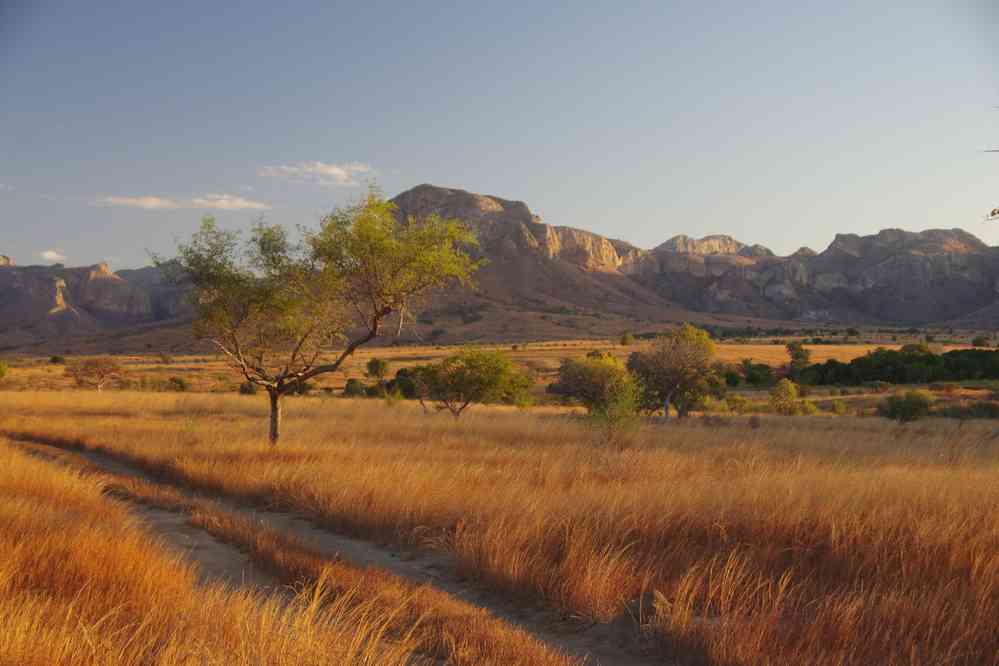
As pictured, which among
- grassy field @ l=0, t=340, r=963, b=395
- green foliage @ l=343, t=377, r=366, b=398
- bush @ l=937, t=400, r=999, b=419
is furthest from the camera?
grassy field @ l=0, t=340, r=963, b=395

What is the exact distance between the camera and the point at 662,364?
35875 millimetres

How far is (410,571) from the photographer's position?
7.53 meters

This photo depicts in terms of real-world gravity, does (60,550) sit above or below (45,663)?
below

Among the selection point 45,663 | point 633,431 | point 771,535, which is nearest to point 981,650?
point 771,535

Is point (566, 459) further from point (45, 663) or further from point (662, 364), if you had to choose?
point (662, 364)

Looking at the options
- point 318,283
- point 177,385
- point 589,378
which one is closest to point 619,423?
point 318,283

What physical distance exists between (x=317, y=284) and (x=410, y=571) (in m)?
12.9

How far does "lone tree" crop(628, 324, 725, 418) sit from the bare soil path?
28029 mm

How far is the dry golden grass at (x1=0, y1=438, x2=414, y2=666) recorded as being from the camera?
3549mm

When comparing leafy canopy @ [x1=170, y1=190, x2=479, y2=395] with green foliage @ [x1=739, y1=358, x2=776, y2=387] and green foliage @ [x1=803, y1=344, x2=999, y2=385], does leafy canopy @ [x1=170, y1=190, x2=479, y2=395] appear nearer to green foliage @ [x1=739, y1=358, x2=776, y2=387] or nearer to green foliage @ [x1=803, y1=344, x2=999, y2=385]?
green foliage @ [x1=739, y1=358, x2=776, y2=387]

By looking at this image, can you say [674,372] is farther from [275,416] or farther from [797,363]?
[797,363]

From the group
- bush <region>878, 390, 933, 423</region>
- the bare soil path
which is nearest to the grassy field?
bush <region>878, 390, 933, 423</region>

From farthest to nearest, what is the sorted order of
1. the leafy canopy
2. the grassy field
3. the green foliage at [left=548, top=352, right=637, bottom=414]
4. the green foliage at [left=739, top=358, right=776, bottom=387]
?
1. the green foliage at [left=739, top=358, right=776, bottom=387]
2. the grassy field
3. the green foliage at [left=548, top=352, right=637, bottom=414]
4. the leafy canopy

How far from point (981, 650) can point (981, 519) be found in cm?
295
